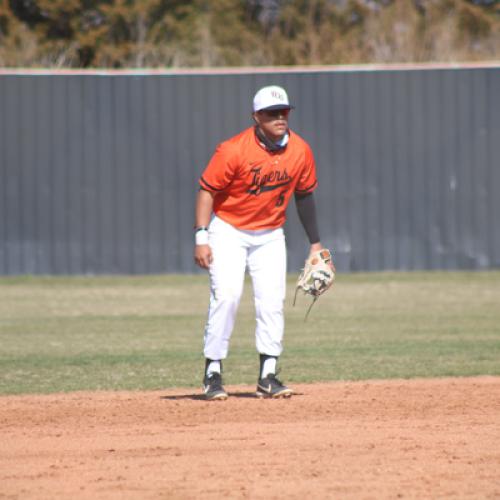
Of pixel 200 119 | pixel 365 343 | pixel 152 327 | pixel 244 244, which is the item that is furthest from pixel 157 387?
pixel 200 119

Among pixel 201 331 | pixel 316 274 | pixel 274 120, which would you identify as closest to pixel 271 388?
pixel 316 274

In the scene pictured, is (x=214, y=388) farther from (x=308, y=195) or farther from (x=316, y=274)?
(x=308, y=195)

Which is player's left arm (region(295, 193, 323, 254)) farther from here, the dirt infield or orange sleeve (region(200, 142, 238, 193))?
the dirt infield

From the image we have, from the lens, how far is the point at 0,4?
29469 mm

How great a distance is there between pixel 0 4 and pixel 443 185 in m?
14.8

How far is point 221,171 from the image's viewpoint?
24.4 ft

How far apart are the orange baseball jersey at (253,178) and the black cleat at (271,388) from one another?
1.05 m

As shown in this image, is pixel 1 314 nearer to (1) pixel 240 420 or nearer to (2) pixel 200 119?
(2) pixel 200 119

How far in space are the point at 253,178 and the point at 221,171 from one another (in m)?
0.22

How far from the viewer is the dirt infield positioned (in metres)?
5.29

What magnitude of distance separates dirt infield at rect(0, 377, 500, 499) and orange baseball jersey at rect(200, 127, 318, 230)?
49.3 inches

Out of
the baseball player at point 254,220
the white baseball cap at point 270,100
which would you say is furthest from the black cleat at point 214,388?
the white baseball cap at point 270,100

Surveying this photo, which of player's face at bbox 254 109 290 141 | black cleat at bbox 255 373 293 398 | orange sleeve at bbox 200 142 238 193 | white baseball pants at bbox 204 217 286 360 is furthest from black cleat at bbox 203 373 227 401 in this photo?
player's face at bbox 254 109 290 141

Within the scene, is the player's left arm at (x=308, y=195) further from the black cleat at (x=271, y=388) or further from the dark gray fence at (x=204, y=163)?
the dark gray fence at (x=204, y=163)
